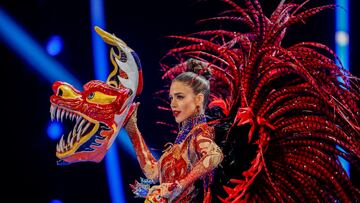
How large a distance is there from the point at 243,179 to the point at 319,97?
1.19 feet

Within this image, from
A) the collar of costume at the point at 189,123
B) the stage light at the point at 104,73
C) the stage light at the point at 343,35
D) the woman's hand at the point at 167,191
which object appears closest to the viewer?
the woman's hand at the point at 167,191

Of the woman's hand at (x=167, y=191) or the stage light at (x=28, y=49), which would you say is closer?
the woman's hand at (x=167, y=191)

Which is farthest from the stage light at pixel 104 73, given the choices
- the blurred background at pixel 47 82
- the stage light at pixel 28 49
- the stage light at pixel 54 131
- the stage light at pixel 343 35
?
the stage light at pixel 343 35

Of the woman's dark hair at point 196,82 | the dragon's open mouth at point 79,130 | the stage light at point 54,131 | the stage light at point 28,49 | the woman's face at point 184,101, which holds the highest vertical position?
the stage light at point 28,49

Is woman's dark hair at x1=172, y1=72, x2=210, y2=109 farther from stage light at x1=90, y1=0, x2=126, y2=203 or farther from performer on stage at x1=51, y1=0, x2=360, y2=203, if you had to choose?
stage light at x1=90, y1=0, x2=126, y2=203

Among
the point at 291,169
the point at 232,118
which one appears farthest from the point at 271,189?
the point at 232,118

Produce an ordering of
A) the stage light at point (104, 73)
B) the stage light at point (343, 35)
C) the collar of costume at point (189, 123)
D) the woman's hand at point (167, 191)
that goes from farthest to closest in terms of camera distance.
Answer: the stage light at point (104, 73), the stage light at point (343, 35), the collar of costume at point (189, 123), the woman's hand at point (167, 191)

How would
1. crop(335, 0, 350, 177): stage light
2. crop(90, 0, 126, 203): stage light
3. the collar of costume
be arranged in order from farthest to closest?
crop(90, 0, 126, 203): stage light < crop(335, 0, 350, 177): stage light < the collar of costume

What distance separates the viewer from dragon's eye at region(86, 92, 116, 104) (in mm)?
1817

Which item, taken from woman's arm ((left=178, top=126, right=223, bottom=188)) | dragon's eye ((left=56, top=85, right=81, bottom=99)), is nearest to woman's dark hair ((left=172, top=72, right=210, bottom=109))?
woman's arm ((left=178, top=126, right=223, bottom=188))

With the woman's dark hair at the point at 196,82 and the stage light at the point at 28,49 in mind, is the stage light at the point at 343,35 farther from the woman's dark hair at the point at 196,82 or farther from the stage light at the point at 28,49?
the stage light at the point at 28,49

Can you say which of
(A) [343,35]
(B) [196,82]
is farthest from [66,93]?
(A) [343,35]

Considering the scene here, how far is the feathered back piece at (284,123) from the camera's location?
5.46 ft

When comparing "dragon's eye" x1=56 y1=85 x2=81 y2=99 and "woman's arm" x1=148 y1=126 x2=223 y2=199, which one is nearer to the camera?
"woman's arm" x1=148 y1=126 x2=223 y2=199
